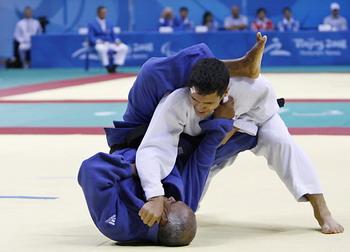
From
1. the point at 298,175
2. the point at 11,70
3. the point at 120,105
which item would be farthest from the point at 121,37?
the point at 298,175

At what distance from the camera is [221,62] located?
15.2ft

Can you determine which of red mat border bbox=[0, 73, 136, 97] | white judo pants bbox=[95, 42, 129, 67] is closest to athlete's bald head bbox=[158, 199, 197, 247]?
red mat border bbox=[0, 73, 136, 97]

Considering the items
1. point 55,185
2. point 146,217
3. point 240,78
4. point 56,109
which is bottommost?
point 56,109

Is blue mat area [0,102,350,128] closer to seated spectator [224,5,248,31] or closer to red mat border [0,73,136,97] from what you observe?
red mat border [0,73,136,97]

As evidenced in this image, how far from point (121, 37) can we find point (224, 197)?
57.4ft

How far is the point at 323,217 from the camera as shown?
16.4 ft

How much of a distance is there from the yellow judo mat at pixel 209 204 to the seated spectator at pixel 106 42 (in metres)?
12.5

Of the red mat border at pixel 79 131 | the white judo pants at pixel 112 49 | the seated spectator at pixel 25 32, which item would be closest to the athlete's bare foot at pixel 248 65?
the red mat border at pixel 79 131

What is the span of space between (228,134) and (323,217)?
717 mm

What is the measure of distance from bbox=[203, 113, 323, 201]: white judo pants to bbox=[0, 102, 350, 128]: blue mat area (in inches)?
207

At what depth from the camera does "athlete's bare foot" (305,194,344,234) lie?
4.93 m

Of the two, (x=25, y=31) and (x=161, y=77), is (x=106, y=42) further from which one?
(x=161, y=77)

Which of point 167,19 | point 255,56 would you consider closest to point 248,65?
point 255,56

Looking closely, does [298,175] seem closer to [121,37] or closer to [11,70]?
[121,37]
